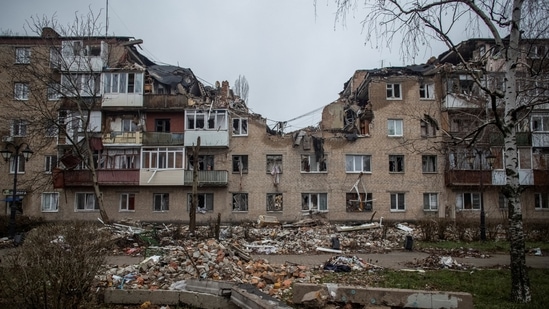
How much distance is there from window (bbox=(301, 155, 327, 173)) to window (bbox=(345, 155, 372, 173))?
208cm

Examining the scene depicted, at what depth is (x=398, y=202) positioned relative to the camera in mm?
34219

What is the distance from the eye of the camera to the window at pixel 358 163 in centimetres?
3462

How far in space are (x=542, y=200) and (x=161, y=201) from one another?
3280 centimetres

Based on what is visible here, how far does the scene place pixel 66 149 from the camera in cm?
3531

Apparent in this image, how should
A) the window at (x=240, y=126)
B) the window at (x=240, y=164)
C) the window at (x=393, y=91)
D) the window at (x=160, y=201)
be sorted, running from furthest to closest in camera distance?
1. the window at (x=393, y=91)
2. the window at (x=240, y=126)
3. the window at (x=240, y=164)
4. the window at (x=160, y=201)

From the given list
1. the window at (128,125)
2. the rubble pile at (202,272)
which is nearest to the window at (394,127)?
the window at (128,125)

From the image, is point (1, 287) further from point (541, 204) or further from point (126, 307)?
point (541, 204)

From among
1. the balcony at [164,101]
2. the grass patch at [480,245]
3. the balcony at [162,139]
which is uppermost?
the balcony at [164,101]

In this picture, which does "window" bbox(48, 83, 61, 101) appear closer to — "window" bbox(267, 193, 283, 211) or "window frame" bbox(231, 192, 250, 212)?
"window frame" bbox(231, 192, 250, 212)

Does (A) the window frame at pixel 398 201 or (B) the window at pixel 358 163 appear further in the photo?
(B) the window at pixel 358 163

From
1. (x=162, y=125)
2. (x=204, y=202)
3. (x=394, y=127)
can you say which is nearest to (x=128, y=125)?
(x=162, y=125)

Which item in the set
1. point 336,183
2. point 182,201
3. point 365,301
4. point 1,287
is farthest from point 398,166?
point 1,287

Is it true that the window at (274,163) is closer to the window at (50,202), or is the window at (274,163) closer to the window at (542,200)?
the window at (50,202)

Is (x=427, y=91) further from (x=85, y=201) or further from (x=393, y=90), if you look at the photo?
(x=85, y=201)
